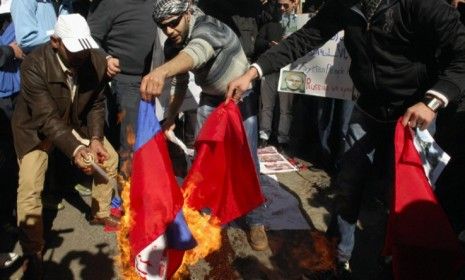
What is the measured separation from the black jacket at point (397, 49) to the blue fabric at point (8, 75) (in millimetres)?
2924

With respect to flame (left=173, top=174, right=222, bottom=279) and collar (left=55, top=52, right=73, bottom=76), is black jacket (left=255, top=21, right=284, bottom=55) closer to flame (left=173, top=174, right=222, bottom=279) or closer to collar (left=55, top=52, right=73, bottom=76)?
collar (left=55, top=52, right=73, bottom=76)

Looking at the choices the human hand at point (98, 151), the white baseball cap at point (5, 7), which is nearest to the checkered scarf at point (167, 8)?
the human hand at point (98, 151)

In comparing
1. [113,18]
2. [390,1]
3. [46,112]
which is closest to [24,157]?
[46,112]

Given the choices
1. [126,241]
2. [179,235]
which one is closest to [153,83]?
[179,235]

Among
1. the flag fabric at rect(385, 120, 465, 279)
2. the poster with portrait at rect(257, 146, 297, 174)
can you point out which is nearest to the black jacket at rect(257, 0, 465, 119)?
the flag fabric at rect(385, 120, 465, 279)

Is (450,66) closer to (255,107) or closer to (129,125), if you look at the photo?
(255,107)

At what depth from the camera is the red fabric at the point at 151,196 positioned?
265cm

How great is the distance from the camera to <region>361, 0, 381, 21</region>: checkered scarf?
286 centimetres

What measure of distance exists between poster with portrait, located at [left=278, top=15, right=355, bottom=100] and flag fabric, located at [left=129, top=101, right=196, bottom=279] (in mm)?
3205

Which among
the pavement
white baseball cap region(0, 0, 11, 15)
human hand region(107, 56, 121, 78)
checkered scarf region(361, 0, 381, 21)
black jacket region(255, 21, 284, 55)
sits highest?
checkered scarf region(361, 0, 381, 21)

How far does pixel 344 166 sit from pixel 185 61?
1472mm

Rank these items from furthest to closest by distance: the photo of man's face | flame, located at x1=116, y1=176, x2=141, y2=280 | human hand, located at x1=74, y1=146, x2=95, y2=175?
the photo of man's face < human hand, located at x1=74, y1=146, x2=95, y2=175 < flame, located at x1=116, y1=176, x2=141, y2=280

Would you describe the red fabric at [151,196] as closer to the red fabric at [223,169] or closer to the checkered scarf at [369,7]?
the red fabric at [223,169]

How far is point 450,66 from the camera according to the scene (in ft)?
8.64
